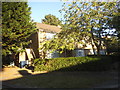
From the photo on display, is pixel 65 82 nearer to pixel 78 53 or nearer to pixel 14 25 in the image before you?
pixel 14 25

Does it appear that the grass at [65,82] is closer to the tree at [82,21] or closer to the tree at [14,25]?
the tree at [82,21]

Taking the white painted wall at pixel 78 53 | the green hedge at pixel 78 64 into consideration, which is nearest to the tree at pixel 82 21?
the green hedge at pixel 78 64

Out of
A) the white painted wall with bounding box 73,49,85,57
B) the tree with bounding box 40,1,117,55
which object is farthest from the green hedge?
the white painted wall with bounding box 73,49,85,57

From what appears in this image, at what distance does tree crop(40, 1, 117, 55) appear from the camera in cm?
1399

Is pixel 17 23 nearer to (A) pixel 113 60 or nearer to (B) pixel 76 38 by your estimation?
(B) pixel 76 38

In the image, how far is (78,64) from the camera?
13.5 meters

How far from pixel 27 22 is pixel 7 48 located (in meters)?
4.39

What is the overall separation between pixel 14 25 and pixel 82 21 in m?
8.52

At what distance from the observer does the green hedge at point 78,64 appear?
12.9m

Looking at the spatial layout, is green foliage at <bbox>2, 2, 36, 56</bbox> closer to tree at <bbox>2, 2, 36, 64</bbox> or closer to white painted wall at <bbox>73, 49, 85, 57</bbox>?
tree at <bbox>2, 2, 36, 64</bbox>

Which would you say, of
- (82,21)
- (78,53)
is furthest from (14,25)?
(78,53)

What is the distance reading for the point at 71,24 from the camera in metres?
14.9

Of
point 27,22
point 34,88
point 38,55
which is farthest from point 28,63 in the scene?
point 34,88

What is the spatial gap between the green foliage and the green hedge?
4.25 m
